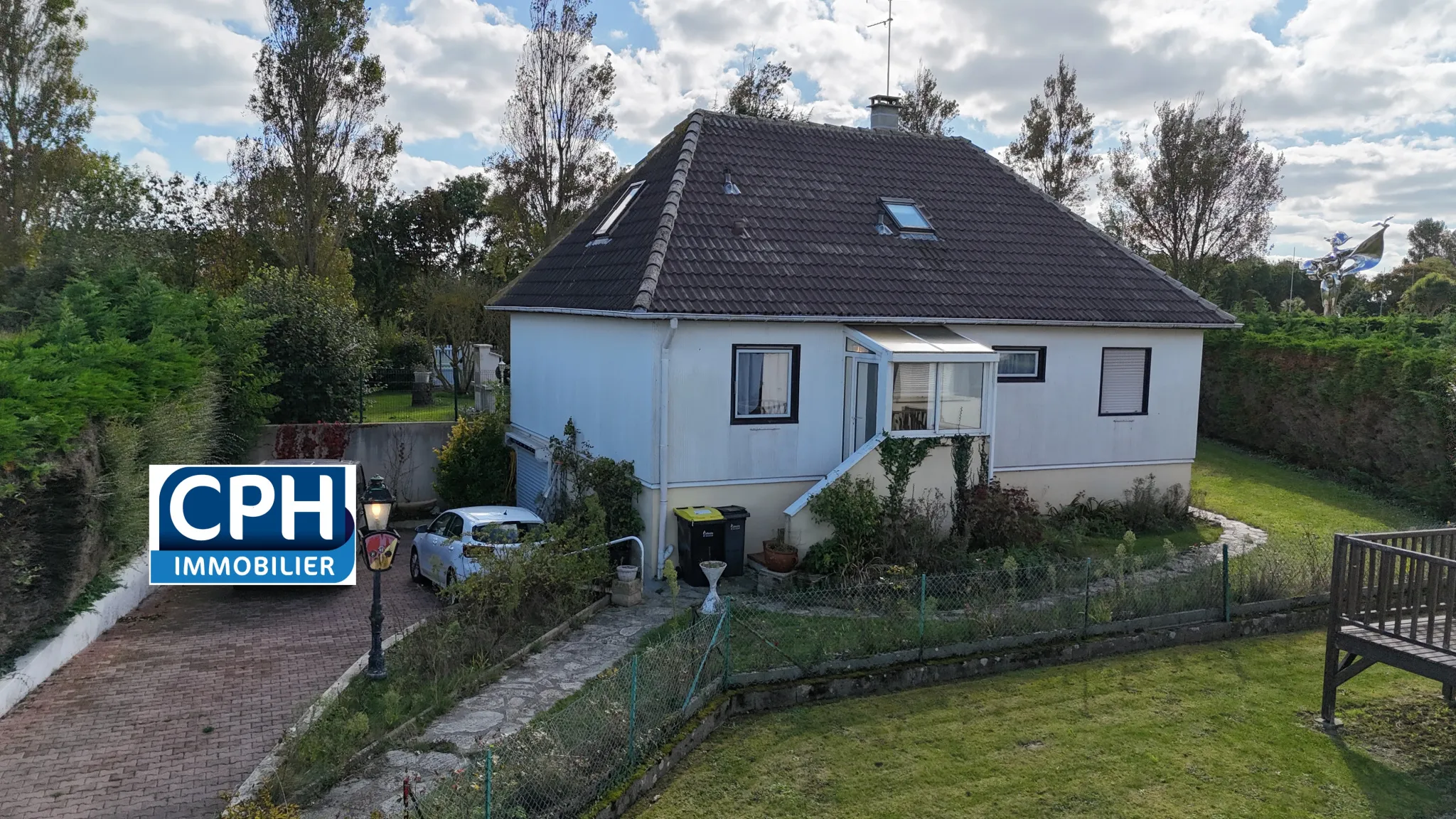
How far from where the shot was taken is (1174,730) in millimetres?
9648

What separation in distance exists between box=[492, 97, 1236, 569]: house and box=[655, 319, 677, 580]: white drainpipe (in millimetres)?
45

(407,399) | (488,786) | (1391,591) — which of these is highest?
(407,399)

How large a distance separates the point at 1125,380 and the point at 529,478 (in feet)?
37.9

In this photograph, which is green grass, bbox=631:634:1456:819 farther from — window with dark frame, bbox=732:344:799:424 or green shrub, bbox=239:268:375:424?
green shrub, bbox=239:268:375:424

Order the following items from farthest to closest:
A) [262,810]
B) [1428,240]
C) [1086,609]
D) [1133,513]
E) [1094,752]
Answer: [1428,240], [1133,513], [1086,609], [1094,752], [262,810]

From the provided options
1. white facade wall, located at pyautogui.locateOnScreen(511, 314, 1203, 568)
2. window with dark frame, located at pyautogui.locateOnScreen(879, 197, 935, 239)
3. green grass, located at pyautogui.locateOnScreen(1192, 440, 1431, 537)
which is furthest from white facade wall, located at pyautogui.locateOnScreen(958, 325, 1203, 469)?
window with dark frame, located at pyautogui.locateOnScreen(879, 197, 935, 239)

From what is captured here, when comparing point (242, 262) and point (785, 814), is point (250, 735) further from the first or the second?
point (242, 262)

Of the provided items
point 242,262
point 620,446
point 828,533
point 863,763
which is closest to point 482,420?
point 620,446

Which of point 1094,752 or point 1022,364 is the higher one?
point 1022,364

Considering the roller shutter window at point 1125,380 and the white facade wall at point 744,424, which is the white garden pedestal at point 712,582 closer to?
the white facade wall at point 744,424

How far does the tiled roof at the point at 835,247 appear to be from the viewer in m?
15.1

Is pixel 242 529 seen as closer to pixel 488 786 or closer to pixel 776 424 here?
pixel 776 424

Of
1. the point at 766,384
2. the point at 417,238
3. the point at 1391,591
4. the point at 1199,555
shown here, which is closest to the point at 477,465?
the point at 766,384

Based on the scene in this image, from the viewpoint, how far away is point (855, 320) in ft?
49.8
